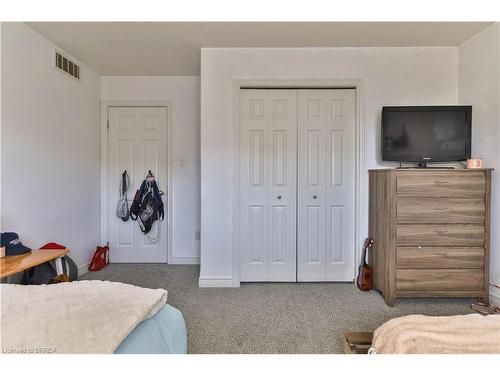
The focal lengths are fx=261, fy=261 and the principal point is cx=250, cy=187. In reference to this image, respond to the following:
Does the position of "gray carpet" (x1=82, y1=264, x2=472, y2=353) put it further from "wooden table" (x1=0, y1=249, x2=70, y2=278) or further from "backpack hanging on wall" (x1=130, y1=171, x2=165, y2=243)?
"wooden table" (x1=0, y1=249, x2=70, y2=278)

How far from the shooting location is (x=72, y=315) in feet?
2.73

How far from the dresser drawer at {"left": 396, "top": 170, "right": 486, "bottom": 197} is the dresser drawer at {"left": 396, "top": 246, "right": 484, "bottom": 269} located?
0.45 metres

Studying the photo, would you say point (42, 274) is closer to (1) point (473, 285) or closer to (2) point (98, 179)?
(2) point (98, 179)

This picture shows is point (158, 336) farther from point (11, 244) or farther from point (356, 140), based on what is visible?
point (356, 140)

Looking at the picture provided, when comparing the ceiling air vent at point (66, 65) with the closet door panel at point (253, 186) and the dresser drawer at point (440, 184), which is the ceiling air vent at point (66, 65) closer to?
the closet door panel at point (253, 186)

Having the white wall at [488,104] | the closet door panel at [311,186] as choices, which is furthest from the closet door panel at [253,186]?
the white wall at [488,104]

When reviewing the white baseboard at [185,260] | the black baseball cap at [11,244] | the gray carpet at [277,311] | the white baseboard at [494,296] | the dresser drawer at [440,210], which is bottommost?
the gray carpet at [277,311]

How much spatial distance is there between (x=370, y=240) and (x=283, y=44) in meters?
2.12

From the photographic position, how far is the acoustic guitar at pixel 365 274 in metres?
2.51

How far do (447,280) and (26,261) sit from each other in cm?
318

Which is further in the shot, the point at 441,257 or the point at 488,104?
the point at 488,104

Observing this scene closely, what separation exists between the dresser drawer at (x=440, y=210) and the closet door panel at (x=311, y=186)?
2.52 feet

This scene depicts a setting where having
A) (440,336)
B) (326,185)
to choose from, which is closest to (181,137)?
(326,185)
